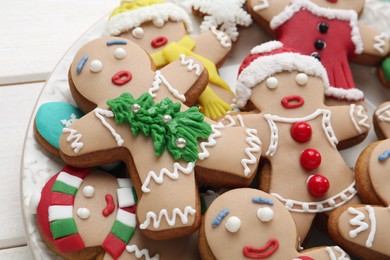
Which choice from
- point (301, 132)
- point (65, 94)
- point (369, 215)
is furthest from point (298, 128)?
point (65, 94)

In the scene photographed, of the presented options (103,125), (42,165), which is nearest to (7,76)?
(42,165)

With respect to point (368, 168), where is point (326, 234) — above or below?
below

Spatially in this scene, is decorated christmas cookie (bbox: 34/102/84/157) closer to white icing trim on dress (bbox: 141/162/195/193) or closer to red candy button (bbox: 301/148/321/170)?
white icing trim on dress (bbox: 141/162/195/193)

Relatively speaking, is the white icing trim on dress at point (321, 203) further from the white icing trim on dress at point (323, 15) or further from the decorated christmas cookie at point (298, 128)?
the white icing trim on dress at point (323, 15)

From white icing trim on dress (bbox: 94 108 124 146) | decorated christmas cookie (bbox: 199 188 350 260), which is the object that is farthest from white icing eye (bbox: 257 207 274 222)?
white icing trim on dress (bbox: 94 108 124 146)

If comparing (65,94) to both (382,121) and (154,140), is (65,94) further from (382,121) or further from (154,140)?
(382,121)

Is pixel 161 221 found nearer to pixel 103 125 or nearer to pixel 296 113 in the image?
pixel 103 125

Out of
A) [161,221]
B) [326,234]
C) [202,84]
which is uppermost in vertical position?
[202,84]
